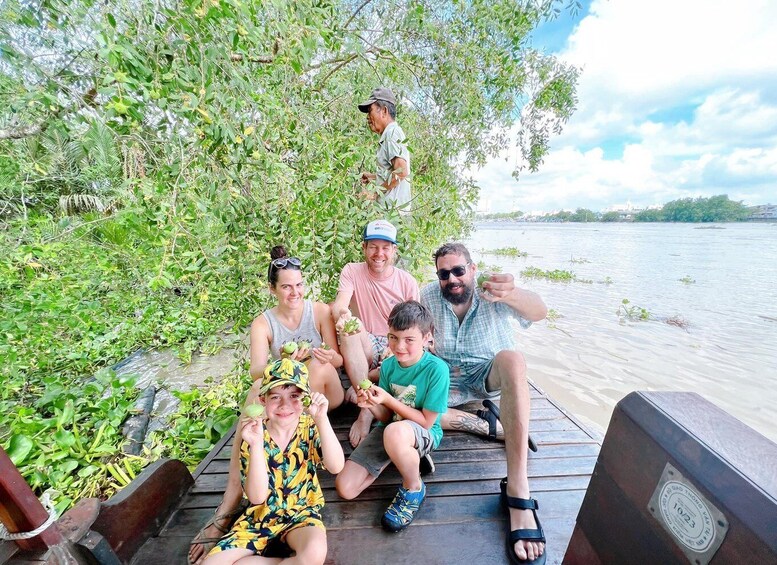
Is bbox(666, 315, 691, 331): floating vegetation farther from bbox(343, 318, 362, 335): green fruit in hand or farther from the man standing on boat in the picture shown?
bbox(343, 318, 362, 335): green fruit in hand

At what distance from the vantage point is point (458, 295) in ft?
8.80

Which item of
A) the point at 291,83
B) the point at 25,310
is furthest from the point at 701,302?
the point at 25,310

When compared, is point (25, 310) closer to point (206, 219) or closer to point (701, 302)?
point (206, 219)

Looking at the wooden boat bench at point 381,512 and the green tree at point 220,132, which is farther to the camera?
the green tree at point 220,132

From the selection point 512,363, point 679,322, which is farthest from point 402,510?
point 679,322

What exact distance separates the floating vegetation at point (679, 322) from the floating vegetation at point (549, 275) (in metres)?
5.37

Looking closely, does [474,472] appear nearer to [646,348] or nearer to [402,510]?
[402,510]

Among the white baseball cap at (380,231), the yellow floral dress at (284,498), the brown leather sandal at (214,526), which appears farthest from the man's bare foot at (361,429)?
the white baseball cap at (380,231)

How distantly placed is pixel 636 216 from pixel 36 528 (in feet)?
243

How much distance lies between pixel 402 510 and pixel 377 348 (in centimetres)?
141

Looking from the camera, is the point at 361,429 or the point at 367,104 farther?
the point at 367,104

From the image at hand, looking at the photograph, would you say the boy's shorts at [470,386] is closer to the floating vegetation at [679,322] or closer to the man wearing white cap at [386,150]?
the man wearing white cap at [386,150]

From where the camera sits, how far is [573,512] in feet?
6.66

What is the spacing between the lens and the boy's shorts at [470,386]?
2629 mm
